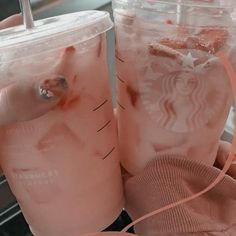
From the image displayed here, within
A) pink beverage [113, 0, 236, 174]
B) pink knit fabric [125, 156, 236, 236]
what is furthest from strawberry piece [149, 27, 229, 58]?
pink knit fabric [125, 156, 236, 236]

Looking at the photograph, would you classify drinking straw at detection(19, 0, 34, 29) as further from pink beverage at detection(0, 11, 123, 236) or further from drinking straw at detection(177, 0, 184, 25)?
drinking straw at detection(177, 0, 184, 25)

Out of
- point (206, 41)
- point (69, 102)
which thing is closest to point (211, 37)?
point (206, 41)

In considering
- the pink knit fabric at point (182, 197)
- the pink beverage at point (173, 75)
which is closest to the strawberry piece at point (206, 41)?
the pink beverage at point (173, 75)

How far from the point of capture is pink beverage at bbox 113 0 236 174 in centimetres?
35

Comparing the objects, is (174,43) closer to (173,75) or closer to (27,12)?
(173,75)

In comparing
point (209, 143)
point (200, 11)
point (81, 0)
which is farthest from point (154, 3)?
point (81, 0)

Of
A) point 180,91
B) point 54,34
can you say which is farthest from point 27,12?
point 180,91

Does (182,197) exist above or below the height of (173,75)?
below

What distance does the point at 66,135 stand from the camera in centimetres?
35

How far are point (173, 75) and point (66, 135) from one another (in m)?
0.11

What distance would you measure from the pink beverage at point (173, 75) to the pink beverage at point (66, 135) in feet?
0.09

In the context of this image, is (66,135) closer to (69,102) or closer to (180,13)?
(69,102)

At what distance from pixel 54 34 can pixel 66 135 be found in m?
0.09

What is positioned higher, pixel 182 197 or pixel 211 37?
pixel 211 37
